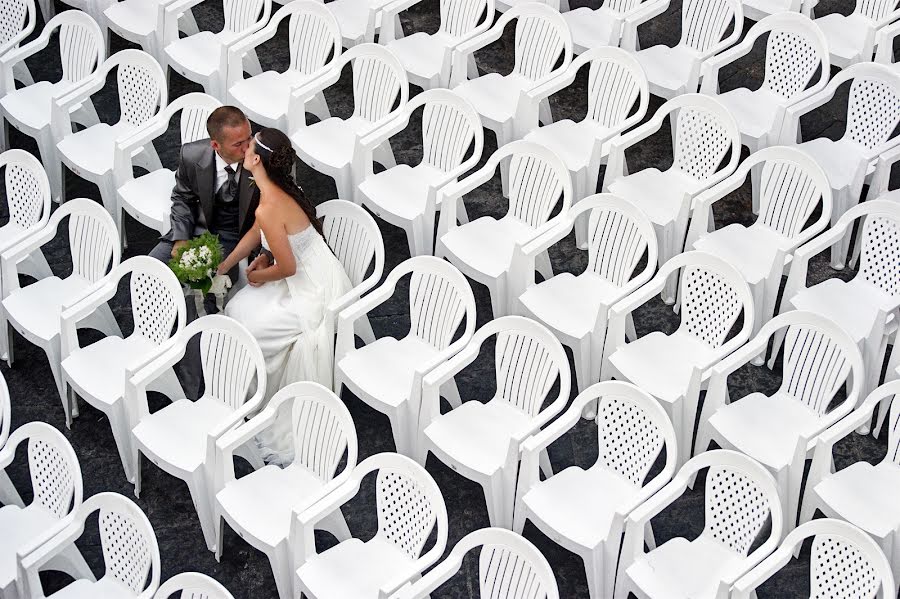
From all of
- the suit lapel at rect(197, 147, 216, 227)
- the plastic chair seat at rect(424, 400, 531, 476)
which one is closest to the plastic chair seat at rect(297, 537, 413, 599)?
the plastic chair seat at rect(424, 400, 531, 476)


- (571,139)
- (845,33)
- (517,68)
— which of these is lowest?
(571,139)

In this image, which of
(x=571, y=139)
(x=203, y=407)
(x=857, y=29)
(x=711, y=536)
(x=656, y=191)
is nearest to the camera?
(x=711, y=536)

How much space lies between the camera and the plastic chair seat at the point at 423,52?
9.34 metres

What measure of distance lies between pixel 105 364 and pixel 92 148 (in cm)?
194

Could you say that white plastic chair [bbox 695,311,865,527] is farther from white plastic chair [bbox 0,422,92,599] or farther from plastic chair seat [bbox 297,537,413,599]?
white plastic chair [bbox 0,422,92,599]

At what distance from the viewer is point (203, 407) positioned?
288 inches

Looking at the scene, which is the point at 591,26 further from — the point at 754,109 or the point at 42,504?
the point at 42,504

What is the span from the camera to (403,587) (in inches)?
249

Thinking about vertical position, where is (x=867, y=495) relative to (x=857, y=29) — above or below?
below

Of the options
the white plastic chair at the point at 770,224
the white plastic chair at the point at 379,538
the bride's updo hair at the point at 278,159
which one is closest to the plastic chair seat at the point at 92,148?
the bride's updo hair at the point at 278,159

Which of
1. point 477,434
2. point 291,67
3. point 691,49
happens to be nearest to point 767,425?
point 477,434

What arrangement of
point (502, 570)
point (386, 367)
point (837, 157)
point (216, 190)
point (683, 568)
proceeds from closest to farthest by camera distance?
1. point (502, 570)
2. point (683, 568)
3. point (386, 367)
4. point (216, 190)
5. point (837, 157)

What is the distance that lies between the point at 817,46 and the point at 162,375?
4342 millimetres

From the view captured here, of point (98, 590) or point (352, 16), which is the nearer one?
point (98, 590)
